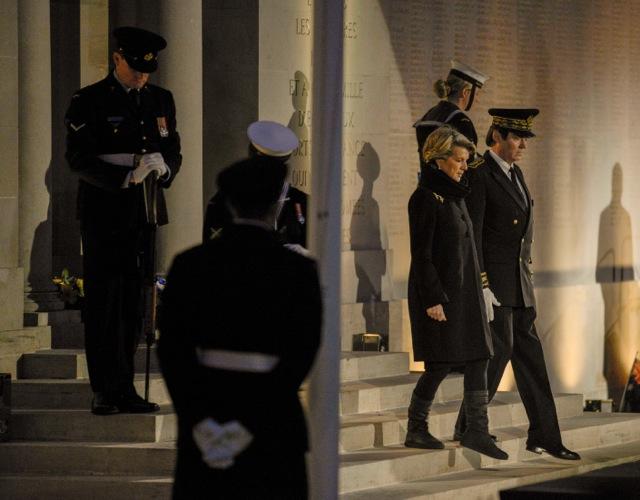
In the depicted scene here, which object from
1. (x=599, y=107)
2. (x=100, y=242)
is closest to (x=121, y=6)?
(x=100, y=242)

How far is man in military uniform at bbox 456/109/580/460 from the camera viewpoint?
1012 cm

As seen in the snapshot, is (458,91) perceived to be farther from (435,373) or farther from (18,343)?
(18,343)

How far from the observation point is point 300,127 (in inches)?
503

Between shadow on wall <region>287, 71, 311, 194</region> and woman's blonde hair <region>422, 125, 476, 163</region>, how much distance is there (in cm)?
302

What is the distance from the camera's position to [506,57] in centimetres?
1516

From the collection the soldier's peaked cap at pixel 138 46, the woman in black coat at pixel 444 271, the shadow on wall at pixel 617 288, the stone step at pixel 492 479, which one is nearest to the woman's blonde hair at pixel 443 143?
the woman in black coat at pixel 444 271

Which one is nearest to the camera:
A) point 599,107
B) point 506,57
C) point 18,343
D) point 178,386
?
point 178,386

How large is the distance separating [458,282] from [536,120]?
6031 mm

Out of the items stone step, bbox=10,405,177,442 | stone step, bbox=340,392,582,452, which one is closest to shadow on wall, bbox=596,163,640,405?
stone step, bbox=340,392,582,452

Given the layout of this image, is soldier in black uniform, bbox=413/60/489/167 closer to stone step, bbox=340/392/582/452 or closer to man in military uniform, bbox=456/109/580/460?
man in military uniform, bbox=456/109/580/460

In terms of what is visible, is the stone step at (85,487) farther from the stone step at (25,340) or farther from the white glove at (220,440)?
the white glove at (220,440)

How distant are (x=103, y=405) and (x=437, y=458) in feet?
6.03

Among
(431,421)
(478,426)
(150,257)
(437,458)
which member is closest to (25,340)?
(150,257)

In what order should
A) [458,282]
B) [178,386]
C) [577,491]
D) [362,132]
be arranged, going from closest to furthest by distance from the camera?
1. [178,386]
2. [577,491]
3. [458,282]
4. [362,132]
